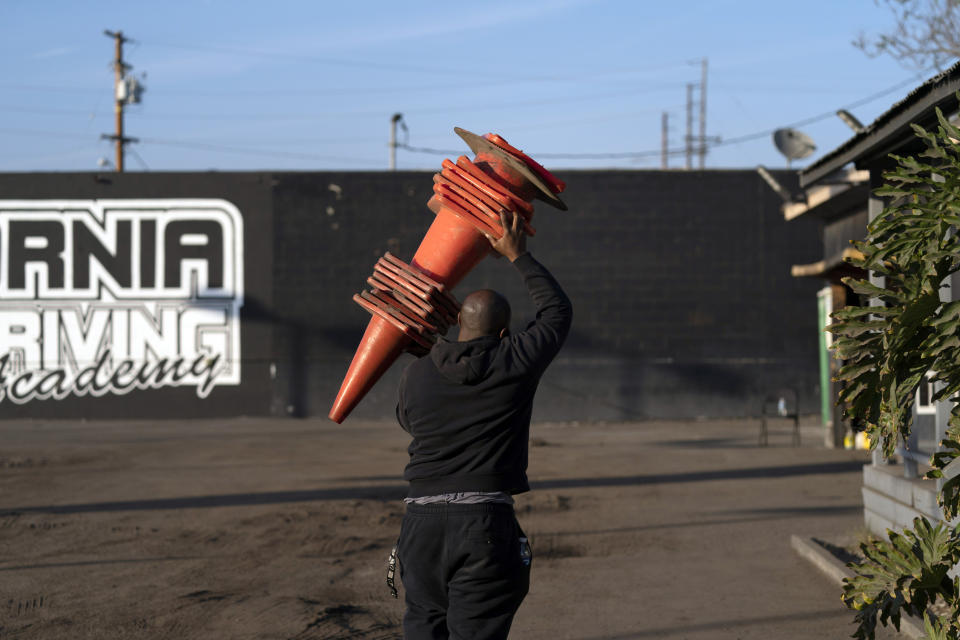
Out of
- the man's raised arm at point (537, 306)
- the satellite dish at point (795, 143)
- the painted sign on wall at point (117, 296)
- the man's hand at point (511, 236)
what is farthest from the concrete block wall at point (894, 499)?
the painted sign on wall at point (117, 296)

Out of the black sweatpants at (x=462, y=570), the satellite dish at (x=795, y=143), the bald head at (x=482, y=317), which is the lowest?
the black sweatpants at (x=462, y=570)

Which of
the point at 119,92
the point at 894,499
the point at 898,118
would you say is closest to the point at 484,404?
the point at 898,118

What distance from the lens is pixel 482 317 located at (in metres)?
4.00

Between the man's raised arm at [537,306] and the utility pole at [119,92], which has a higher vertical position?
the utility pole at [119,92]

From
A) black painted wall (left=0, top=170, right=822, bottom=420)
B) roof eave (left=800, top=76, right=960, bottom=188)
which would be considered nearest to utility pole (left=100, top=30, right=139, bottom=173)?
black painted wall (left=0, top=170, right=822, bottom=420)

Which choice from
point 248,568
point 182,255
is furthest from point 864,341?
point 182,255

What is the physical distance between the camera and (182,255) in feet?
78.1

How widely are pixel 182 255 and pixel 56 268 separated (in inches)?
116

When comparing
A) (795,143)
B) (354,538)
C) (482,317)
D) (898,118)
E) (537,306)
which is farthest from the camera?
(795,143)

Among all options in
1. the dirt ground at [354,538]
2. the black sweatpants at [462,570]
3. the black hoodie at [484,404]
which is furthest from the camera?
the dirt ground at [354,538]

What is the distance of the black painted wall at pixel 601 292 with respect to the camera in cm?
2359

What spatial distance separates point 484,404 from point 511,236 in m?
0.65

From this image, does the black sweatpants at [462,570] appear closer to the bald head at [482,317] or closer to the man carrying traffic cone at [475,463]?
the man carrying traffic cone at [475,463]

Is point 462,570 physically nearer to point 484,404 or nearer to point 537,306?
point 484,404
